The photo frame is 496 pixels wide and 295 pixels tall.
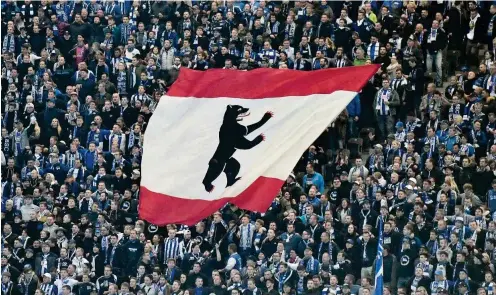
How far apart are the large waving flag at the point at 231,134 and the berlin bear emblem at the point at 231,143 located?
0.05ft

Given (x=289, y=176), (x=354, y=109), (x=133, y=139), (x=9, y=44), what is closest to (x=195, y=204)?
(x=289, y=176)

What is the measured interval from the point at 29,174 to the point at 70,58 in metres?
4.00

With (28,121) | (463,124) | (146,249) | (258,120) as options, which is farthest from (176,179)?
(28,121)

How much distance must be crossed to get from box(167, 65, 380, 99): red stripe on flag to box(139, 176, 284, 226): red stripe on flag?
1.84 meters

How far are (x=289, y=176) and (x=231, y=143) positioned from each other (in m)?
5.65

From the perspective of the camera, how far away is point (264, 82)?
27.6m

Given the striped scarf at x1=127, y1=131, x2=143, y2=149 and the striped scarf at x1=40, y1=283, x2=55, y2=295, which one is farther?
the striped scarf at x1=127, y1=131, x2=143, y2=149

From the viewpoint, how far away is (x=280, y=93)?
27406mm

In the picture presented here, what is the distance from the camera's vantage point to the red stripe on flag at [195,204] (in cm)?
2556

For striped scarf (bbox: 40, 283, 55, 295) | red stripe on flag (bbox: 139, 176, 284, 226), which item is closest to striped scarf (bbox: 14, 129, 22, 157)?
striped scarf (bbox: 40, 283, 55, 295)

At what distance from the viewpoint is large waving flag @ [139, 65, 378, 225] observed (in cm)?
2611

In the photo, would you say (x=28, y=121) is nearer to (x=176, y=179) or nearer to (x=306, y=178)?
(x=306, y=178)

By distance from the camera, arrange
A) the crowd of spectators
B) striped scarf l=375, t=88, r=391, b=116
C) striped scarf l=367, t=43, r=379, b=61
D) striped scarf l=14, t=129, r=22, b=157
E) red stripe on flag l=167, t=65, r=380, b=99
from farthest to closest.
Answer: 1. striped scarf l=14, t=129, r=22, b=157
2. striped scarf l=367, t=43, r=379, b=61
3. striped scarf l=375, t=88, r=391, b=116
4. the crowd of spectators
5. red stripe on flag l=167, t=65, r=380, b=99

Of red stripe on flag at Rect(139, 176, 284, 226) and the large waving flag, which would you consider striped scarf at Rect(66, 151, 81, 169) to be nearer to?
the large waving flag
